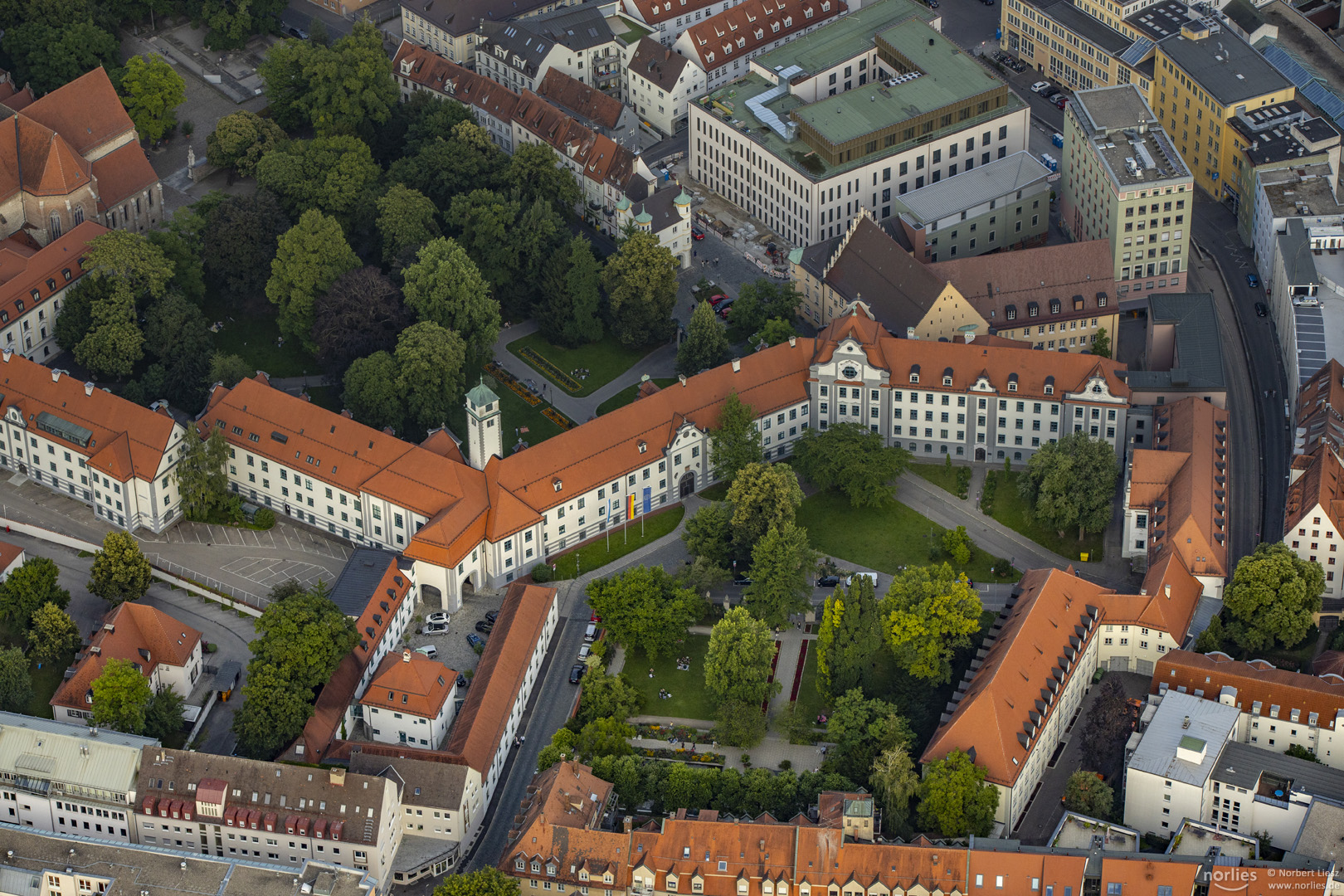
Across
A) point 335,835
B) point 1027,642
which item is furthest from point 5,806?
point 1027,642

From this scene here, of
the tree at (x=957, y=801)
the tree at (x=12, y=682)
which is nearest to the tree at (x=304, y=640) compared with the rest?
the tree at (x=12, y=682)

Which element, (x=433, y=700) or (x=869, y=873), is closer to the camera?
(x=869, y=873)

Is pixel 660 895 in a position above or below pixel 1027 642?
below

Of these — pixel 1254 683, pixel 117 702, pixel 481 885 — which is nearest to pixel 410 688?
pixel 117 702

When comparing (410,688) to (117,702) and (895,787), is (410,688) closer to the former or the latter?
(117,702)

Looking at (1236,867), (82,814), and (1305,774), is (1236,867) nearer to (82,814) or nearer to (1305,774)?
(1305,774)

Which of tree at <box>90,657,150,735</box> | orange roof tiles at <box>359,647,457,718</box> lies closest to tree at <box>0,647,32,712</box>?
tree at <box>90,657,150,735</box>
